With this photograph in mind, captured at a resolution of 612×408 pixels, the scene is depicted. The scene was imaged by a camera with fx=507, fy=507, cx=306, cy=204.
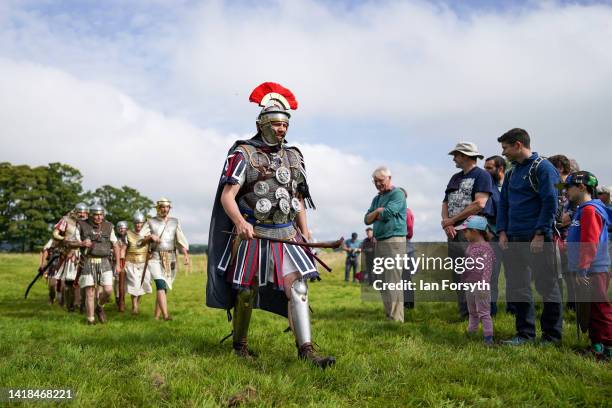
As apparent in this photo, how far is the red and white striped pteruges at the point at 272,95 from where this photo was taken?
5395 millimetres

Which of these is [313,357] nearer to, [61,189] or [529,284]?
[529,284]

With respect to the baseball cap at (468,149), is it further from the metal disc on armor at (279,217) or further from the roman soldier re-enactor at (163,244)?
the roman soldier re-enactor at (163,244)

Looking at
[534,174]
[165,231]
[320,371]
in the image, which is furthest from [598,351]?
[165,231]

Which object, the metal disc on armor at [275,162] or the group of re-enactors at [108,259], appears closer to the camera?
the metal disc on armor at [275,162]

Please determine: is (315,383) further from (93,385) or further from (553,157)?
(553,157)

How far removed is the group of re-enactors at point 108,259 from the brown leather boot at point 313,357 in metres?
5.44

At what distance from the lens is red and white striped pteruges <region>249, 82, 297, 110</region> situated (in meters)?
5.39

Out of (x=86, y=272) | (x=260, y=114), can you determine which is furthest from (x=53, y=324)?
(x=260, y=114)

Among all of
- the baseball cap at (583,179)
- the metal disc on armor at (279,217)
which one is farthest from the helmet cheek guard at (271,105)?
the baseball cap at (583,179)

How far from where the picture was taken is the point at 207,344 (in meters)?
6.02

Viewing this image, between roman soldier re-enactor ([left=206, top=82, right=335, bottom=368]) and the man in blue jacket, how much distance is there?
258cm

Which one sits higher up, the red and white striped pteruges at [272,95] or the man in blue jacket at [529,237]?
the red and white striped pteruges at [272,95]

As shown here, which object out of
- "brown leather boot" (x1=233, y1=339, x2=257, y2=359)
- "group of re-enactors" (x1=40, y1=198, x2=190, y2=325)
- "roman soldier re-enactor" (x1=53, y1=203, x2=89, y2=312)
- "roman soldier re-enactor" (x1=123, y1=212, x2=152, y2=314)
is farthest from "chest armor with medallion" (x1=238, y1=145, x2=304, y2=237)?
"roman soldier re-enactor" (x1=53, y1=203, x2=89, y2=312)

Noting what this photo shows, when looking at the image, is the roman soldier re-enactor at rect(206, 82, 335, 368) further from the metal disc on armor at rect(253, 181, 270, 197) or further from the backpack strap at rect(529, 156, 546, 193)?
the backpack strap at rect(529, 156, 546, 193)
